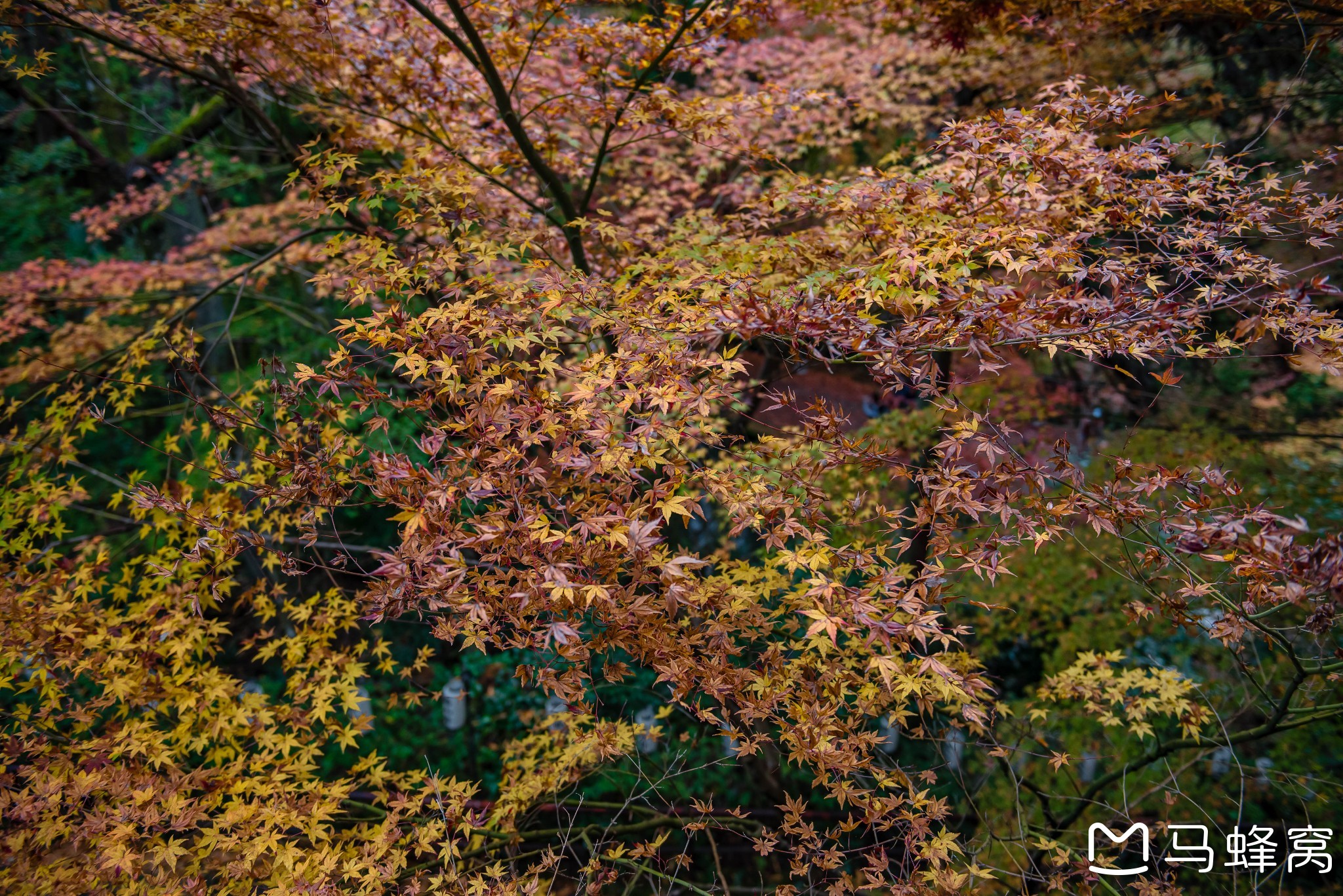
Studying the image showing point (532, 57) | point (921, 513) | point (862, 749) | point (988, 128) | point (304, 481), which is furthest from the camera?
point (532, 57)

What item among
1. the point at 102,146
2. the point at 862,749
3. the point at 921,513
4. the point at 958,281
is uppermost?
the point at 102,146

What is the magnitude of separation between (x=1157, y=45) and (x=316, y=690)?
30.0 ft

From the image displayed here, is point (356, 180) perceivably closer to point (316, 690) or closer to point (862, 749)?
point (316, 690)

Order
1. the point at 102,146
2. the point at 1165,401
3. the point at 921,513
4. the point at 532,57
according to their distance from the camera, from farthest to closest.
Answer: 1. the point at 102,146
2. the point at 1165,401
3. the point at 532,57
4. the point at 921,513

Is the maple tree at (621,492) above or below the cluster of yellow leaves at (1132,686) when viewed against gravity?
above

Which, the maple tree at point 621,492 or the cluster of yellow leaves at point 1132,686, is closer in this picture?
the maple tree at point 621,492

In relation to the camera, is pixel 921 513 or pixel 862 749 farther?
pixel 862 749

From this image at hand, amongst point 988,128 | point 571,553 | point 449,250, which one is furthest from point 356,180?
point 988,128

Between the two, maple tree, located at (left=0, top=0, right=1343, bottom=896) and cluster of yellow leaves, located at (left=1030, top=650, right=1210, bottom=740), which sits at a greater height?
maple tree, located at (left=0, top=0, right=1343, bottom=896)

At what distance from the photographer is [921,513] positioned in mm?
2559

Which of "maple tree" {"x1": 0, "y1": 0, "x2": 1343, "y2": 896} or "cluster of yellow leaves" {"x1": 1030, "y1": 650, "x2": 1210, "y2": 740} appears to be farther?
"cluster of yellow leaves" {"x1": 1030, "y1": 650, "x2": 1210, "y2": 740}

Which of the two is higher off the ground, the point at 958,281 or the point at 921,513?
the point at 958,281

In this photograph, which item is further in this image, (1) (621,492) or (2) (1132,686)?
(2) (1132,686)

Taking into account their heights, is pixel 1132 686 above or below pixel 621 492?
below
